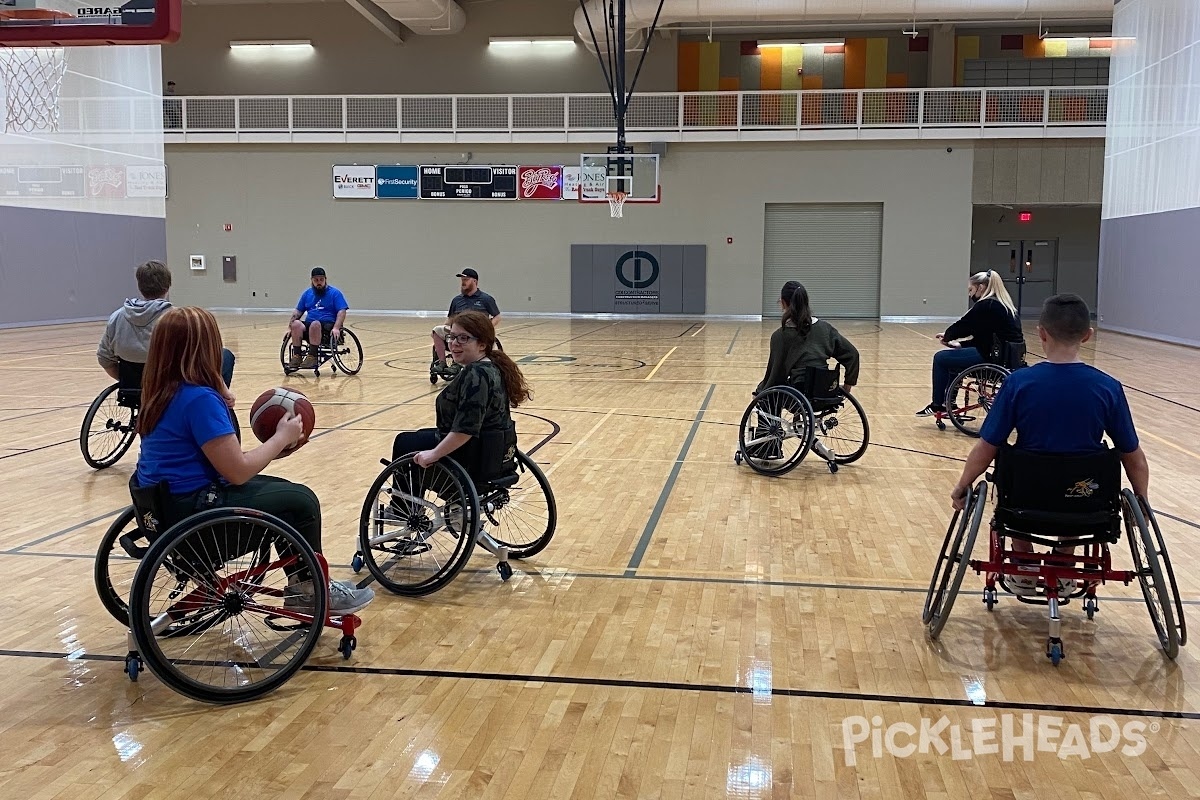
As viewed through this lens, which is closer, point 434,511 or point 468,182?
point 434,511

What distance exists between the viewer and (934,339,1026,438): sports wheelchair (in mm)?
7922

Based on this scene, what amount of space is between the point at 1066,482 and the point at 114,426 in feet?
A: 17.4

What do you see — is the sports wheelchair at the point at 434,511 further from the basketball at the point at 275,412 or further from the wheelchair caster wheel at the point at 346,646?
the basketball at the point at 275,412

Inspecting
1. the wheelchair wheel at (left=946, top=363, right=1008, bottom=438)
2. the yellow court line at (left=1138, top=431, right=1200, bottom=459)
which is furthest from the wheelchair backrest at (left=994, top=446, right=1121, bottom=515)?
the wheelchair wheel at (left=946, top=363, right=1008, bottom=438)

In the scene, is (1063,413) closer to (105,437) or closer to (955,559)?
(955,559)

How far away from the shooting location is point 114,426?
641 centimetres

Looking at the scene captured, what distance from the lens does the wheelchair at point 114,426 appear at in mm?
5938

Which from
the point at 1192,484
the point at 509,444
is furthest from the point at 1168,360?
the point at 509,444

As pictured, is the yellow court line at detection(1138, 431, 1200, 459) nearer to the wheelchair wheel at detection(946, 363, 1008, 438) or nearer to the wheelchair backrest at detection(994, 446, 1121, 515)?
the wheelchair wheel at detection(946, 363, 1008, 438)

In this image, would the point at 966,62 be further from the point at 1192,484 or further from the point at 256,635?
the point at 256,635

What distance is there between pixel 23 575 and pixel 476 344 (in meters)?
1.99

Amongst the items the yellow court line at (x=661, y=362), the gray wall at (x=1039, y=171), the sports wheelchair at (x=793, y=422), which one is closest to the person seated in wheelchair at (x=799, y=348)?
the sports wheelchair at (x=793, y=422)

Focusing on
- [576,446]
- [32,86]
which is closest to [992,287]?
[576,446]

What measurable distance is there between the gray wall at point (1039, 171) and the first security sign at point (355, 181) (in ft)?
44.6
